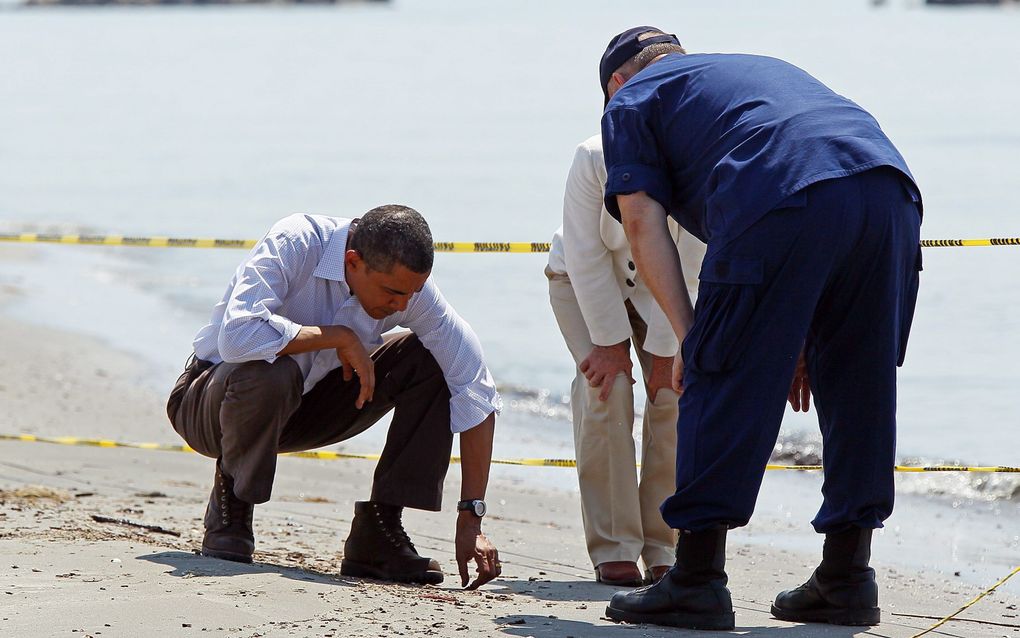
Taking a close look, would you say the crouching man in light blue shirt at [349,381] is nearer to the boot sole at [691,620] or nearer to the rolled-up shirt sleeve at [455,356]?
the rolled-up shirt sleeve at [455,356]

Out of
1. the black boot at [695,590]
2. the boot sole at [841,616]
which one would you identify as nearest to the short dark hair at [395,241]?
the black boot at [695,590]

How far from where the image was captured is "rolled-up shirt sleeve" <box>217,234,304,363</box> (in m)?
4.14

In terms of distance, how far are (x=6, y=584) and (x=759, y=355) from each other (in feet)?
6.81

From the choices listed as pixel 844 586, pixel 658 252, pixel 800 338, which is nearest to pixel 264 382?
pixel 658 252

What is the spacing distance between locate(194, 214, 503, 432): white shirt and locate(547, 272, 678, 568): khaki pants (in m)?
0.47

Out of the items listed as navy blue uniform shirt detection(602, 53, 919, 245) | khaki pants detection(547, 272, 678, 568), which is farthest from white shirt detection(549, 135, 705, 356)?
navy blue uniform shirt detection(602, 53, 919, 245)

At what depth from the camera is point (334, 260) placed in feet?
14.2

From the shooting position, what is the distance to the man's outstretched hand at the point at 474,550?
4.18 m

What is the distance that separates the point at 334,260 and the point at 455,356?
49 centimetres

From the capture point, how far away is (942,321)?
37.6ft

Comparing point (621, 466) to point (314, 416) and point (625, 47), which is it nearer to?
point (314, 416)

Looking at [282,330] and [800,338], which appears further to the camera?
[282,330]

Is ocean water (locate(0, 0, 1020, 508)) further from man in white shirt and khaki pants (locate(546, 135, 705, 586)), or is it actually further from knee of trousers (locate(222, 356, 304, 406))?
knee of trousers (locate(222, 356, 304, 406))

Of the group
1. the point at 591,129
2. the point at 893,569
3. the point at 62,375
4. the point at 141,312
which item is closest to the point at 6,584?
the point at 893,569
